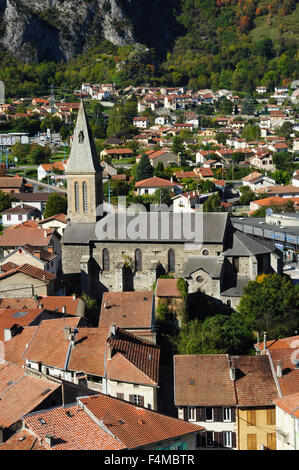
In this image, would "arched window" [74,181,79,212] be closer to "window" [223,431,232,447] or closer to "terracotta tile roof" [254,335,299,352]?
"terracotta tile roof" [254,335,299,352]

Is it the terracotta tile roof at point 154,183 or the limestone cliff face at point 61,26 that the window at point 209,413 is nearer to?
the terracotta tile roof at point 154,183

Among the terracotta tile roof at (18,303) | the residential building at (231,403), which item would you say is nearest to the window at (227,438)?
the residential building at (231,403)

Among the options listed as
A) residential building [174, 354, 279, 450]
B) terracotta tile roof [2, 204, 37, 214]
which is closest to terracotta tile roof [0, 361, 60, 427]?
residential building [174, 354, 279, 450]

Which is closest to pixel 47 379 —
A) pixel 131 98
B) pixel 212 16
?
pixel 131 98

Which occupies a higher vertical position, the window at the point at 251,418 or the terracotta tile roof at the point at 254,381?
the terracotta tile roof at the point at 254,381

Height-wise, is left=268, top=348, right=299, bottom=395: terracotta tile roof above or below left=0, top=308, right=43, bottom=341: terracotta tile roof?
above

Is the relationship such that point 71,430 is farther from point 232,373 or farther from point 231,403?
point 232,373
